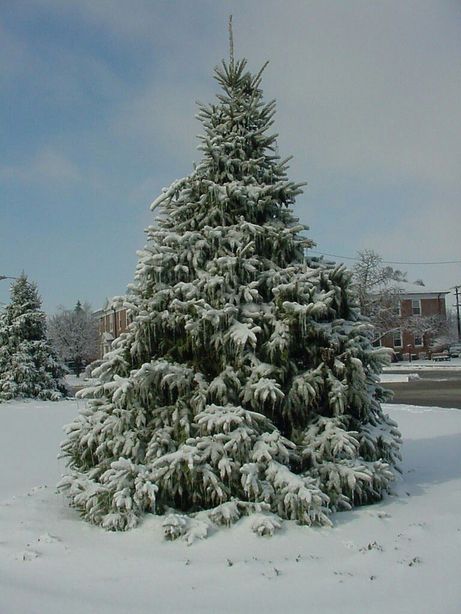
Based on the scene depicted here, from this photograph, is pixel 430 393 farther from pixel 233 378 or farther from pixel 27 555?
pixel 27 555

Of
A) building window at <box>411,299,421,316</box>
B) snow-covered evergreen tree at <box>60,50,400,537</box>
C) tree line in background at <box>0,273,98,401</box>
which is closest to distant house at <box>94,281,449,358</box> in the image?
building window at <box>411,299,421,316</box>

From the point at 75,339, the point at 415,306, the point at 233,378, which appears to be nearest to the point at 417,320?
the point at 415,306

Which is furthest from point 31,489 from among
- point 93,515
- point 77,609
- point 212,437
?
point 77,609

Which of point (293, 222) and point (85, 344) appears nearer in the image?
point (293, 222)

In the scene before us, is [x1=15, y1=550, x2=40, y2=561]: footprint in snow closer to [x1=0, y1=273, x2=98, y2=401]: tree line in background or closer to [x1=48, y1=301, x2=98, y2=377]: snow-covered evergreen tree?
[x1=0, y1=273, x2=98, y2=401]: tree line in background

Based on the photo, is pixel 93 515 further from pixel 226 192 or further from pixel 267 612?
pixel 226 192

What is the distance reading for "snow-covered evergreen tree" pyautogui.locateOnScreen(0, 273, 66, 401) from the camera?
1943 centimetres

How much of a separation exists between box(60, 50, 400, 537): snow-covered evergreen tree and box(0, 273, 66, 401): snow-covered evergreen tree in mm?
14385

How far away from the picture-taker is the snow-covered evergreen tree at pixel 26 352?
63.8 ft

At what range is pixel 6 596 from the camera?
12.6 feet

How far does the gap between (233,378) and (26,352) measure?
16.2m

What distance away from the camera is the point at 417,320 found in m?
45.6

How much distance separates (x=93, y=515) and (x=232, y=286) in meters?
2.64

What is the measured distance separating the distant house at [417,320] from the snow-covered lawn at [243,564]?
42227mm
